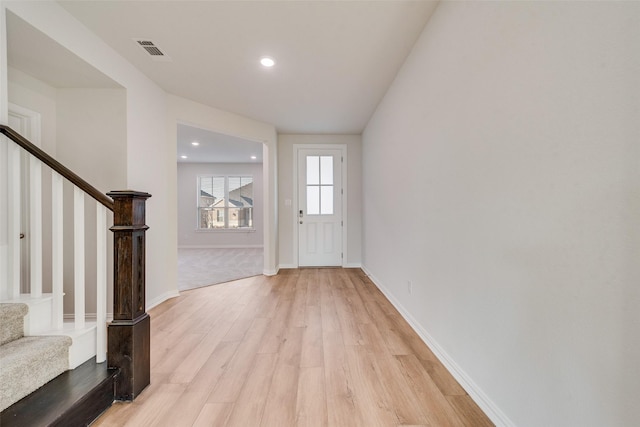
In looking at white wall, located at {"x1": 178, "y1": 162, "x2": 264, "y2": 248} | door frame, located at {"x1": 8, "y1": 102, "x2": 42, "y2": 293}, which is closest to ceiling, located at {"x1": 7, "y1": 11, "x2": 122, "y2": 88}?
door frame, located at {"x1": 8, "y1": 102, "x2": 42, "y2": 293}

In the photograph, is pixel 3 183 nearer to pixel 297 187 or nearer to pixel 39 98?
pixel 39 98

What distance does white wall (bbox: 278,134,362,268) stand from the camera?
4.83 meters

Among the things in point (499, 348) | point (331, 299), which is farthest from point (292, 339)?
point (499, 348)

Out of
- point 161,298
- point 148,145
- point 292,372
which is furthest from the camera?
point 161,298

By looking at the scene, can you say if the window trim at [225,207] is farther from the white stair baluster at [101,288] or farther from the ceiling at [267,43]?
the white stair baluster at [101,288]

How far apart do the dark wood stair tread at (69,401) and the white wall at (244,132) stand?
214 cm

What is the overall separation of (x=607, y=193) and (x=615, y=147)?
132 millimetres

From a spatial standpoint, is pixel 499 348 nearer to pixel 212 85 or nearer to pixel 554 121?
pixel 554 121

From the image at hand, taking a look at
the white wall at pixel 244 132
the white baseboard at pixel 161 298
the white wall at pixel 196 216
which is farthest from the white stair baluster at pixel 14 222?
the white wall at pixel 196 216

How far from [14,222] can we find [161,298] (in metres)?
1.88

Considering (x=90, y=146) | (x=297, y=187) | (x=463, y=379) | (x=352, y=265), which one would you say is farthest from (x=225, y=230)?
(x=463, y=379)

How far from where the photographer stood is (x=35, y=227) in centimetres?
143

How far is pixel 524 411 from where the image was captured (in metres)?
1.08

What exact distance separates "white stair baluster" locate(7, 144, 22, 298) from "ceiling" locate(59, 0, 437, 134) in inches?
49.2
